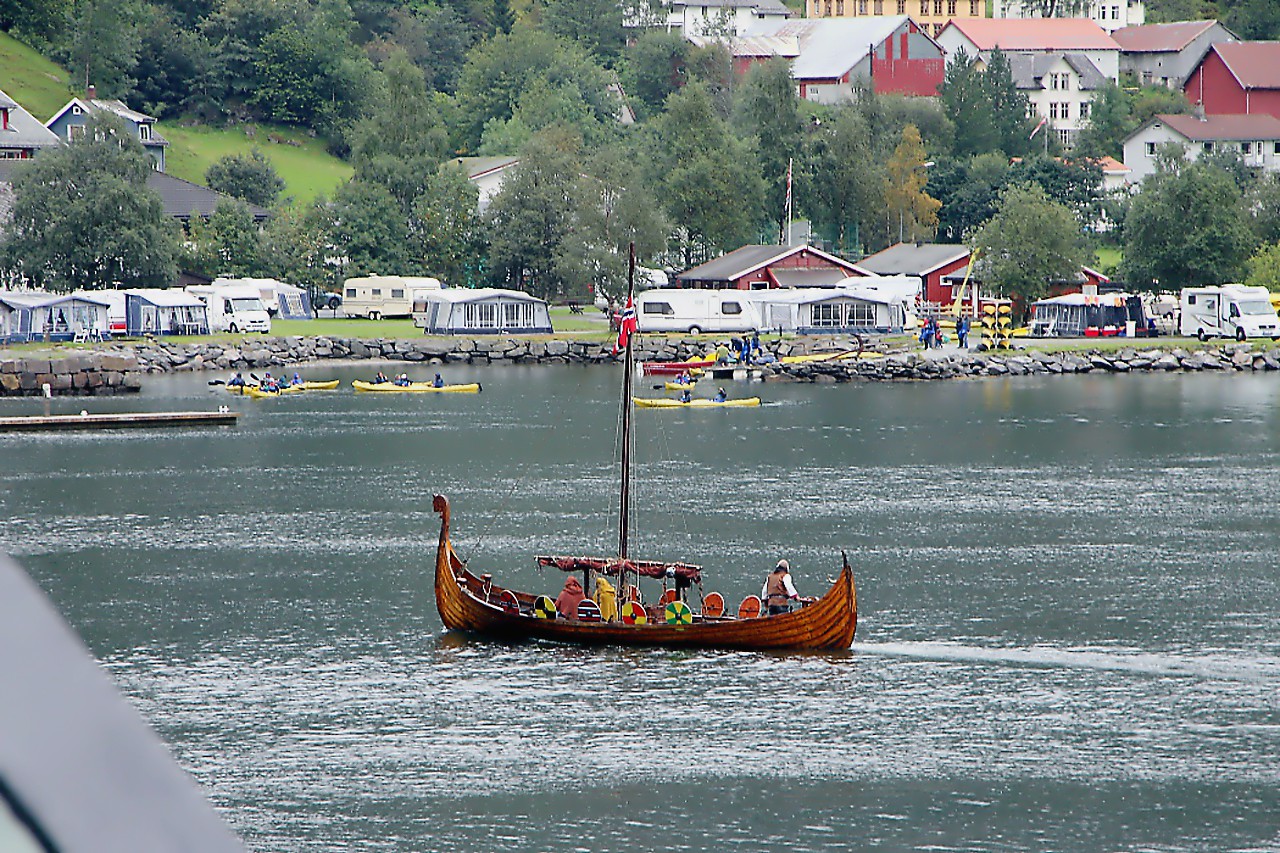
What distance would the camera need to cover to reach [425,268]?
100m

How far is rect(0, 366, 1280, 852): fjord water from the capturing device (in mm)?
20703

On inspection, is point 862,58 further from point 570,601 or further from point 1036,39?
point 570,601

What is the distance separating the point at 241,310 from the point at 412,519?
47517mm

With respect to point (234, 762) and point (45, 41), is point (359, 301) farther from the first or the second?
point (234, 762)

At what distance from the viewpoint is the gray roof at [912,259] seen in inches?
3883

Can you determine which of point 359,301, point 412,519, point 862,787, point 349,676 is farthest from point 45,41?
point 862,787

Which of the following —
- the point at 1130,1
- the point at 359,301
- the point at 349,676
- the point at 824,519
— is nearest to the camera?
the point at 349,676

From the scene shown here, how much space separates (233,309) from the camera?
88.6 meters

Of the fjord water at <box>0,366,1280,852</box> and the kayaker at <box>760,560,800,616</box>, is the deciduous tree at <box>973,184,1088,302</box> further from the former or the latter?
the kayaker at <box>760,560,800,616</box>

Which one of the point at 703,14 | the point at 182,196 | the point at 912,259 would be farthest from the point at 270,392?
the point at 703,14

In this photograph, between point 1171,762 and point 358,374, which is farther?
point 358,374

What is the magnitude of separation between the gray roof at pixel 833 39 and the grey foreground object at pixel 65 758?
140 meters

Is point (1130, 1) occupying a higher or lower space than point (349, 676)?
higher

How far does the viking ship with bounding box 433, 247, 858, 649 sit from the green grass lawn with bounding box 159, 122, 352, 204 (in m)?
89.5
